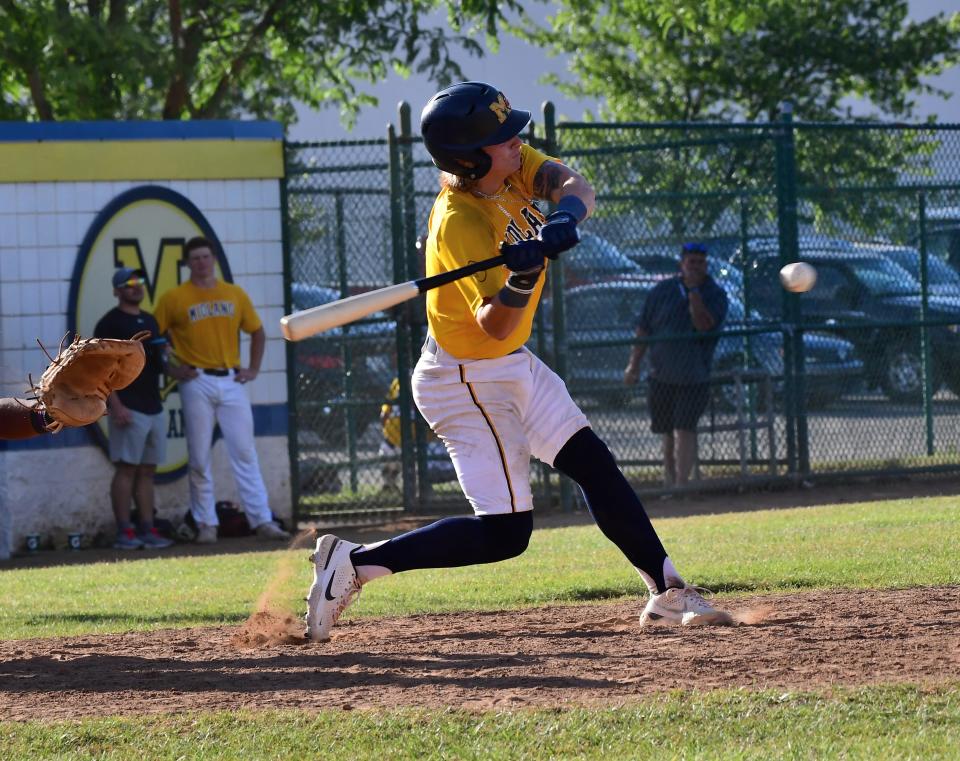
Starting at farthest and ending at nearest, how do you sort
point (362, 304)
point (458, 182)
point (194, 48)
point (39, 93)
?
point (194, 48) → point (39, 93) → point (458, 182) → point (362, 304)

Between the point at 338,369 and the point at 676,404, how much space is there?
2.92 m

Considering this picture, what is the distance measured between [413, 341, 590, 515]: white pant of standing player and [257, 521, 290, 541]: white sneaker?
588 cm

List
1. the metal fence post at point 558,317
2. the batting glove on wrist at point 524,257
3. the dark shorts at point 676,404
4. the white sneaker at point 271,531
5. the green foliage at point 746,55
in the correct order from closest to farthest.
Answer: the batting glove on wrist at point 524,257, the white sneaker at point 271,531, the metal fence post at point 558,317, the dark shorts at point 676,404, the green foliage at point 746,55

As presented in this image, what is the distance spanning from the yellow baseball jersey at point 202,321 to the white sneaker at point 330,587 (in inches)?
232

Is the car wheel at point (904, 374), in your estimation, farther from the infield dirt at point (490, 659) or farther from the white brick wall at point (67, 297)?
the infield dirt at point (490, 659)

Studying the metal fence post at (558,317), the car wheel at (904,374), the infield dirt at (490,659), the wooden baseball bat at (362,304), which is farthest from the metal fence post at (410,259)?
the wooden baseball bat at (362,304)

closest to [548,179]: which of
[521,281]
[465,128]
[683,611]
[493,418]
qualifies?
[465,128]

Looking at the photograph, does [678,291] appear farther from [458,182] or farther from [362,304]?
[362,304]

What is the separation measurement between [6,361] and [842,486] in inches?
280

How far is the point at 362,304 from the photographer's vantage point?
5488 mm

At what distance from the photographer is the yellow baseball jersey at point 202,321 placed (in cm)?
1166

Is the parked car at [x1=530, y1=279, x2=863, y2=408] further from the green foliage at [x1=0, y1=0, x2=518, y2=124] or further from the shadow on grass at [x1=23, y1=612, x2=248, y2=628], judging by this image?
the shadow on grass at [x1=23, y1=612, x2=248, y2=628]

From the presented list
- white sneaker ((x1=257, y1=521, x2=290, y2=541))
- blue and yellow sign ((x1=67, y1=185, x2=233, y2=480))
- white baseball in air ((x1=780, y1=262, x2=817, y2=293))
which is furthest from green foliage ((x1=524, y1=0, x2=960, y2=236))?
white sneaker ((x1=257, y1=521, x2=290, y2=541))

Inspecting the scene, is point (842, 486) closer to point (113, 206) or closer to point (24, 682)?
point (113, 206)
